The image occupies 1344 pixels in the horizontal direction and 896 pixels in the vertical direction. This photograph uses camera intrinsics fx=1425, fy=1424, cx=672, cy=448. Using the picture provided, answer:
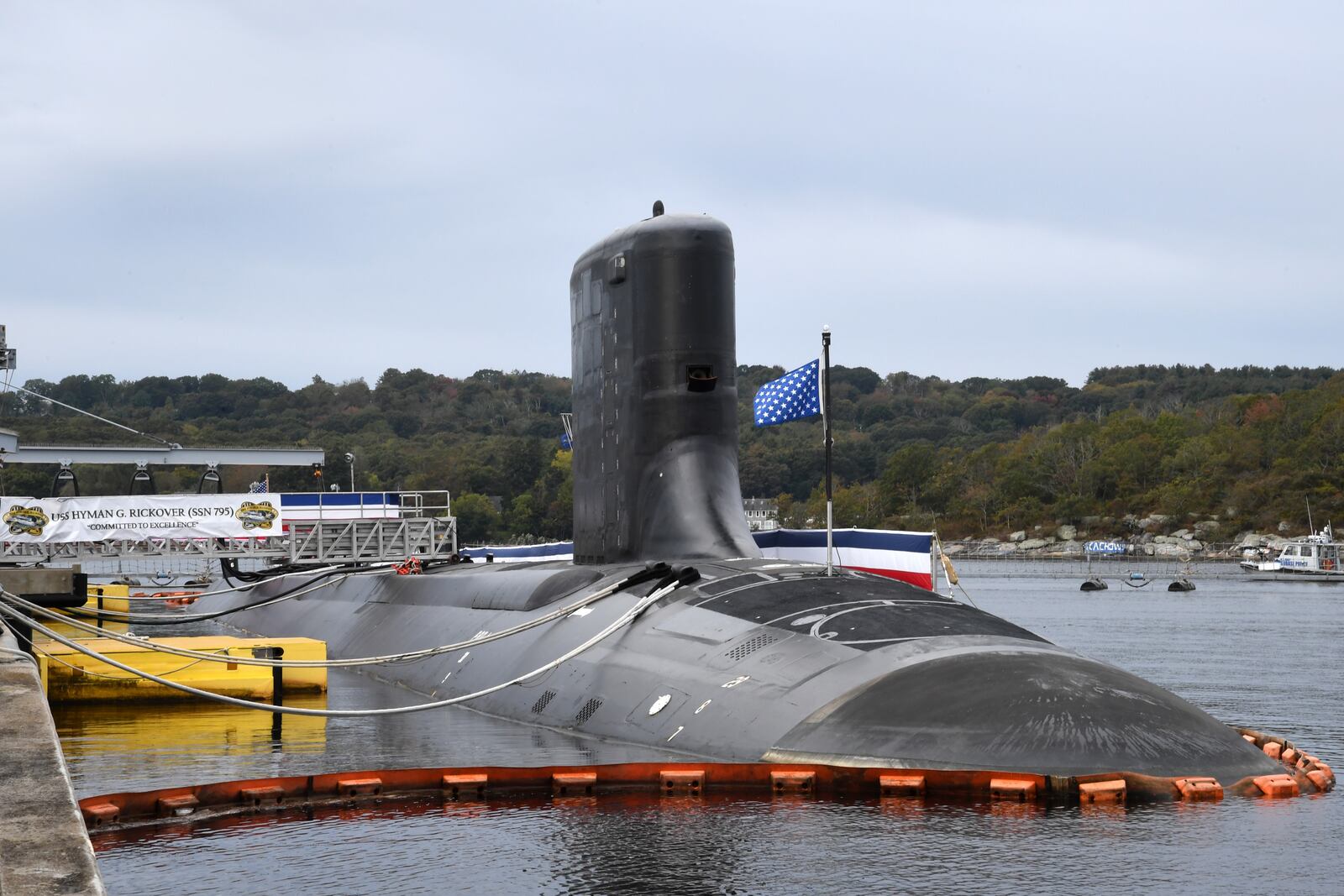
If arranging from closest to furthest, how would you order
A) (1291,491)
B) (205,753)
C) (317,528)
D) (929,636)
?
1. (929,636)
2. (205,753)
3. (317,528)
4. (1291,491)

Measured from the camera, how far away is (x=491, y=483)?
115188 millimetres

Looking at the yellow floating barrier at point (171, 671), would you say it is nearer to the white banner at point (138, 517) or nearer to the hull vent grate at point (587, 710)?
the hull vent grate at point (587, 710)

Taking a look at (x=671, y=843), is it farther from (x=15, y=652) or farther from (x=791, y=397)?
(x=791, y=397)

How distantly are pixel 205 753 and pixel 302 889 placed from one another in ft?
24.4

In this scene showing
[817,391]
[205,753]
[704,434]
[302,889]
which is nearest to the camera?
[302,889]

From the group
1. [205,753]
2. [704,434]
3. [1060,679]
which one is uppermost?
[704,434]

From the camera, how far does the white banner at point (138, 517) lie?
105 feet

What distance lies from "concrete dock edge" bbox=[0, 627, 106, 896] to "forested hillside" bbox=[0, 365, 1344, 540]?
3374 inches

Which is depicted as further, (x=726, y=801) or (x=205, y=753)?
(x=205, y=753)

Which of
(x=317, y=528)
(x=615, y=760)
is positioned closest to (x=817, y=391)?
(x=615, y=760)

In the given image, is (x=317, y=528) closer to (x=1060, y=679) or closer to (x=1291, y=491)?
(x=1060, y=679)

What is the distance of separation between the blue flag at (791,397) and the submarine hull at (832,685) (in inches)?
115

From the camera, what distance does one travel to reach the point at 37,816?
614 cm

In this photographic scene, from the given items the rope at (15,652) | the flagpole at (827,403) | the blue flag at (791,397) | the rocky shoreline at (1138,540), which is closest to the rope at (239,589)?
the blue flag at (791,397)
